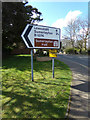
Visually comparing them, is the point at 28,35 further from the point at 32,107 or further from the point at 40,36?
the point at 32,107

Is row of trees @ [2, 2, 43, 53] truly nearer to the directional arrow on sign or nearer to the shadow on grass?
the directional arrow on sign

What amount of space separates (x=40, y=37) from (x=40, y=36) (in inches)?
2.0

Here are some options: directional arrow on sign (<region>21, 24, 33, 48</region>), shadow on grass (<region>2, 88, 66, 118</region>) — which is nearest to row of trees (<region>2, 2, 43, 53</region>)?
directional arrow on sign (<region>21, 24, 33, 48</region>)

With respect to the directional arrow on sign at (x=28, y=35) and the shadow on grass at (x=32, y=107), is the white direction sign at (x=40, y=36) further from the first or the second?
the shadow on grass at (x=32, y=107)

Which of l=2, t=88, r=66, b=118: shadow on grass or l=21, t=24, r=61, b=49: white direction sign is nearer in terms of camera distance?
l=2, t=88, r=66, b=118: shadow on grass

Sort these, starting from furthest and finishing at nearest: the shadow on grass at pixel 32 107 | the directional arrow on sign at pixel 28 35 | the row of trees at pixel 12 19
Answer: the row of trees at pixel 12 19, the directional arrow on sign at pixel 28 35, the shadow on grass at pixel 32 107

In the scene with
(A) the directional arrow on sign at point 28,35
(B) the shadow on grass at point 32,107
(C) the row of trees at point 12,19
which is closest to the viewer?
(B) the shadow on grass at point 32,107

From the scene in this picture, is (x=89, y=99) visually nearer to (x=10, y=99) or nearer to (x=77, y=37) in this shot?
(x=10, y=99)

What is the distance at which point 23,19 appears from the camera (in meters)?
12.5

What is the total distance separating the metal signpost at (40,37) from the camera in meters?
4.26

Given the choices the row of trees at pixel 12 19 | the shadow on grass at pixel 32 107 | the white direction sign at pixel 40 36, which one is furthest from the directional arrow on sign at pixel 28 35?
the row of trees at pixel 12 19

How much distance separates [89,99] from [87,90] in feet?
2.34

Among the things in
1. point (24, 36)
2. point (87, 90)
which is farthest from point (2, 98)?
point (87, 90)

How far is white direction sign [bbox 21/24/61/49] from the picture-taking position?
14.0 feet
